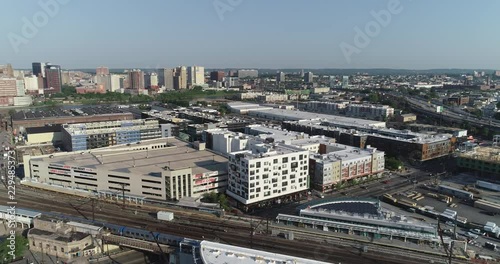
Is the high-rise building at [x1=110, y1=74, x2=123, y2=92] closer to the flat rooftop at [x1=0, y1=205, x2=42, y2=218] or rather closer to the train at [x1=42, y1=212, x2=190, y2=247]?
the flat rooftop at [x1=0, y1=205, x2=42, y2=218]

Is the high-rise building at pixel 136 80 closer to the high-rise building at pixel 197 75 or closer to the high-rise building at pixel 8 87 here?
the high-rise building at pixel 197 75

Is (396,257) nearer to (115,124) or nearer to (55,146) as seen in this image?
(115,124)

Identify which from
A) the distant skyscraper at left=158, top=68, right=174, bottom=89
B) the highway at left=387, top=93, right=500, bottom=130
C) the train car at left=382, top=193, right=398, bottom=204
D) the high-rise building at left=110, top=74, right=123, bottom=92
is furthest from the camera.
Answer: the distant skyscraper at left=158, top=68, right=174, bottom=89

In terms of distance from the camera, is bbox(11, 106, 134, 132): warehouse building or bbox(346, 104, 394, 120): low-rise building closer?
bbox(11, 106, 134, 132): warehouse building

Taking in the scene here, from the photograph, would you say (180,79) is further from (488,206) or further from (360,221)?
(360,221)

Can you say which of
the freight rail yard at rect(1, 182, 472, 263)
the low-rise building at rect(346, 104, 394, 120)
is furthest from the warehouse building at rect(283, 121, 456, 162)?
the low-rise building at rect(346, 104, 394, 120)

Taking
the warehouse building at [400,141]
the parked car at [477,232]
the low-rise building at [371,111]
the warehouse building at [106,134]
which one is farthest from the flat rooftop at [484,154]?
the warehouse building at [106,134]

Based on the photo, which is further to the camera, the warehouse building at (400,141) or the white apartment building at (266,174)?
the warehouse building at (400,141)
